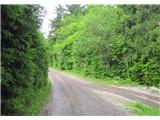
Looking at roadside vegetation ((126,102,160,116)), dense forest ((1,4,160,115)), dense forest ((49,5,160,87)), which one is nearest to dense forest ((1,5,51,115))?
dense forest ((1,4,160,115))

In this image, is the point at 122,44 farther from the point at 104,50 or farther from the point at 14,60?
the point at 14,60

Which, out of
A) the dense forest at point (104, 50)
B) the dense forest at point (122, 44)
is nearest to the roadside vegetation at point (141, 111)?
the dense forest at point (104, 50)

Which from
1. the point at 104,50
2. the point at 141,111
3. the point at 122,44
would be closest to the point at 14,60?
the point at 141,111

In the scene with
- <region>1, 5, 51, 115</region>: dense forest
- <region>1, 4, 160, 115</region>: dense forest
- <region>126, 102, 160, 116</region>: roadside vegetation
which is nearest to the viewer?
<region>1, 5, 51, 115</region>: dense forest

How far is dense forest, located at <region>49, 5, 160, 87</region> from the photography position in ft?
88.7

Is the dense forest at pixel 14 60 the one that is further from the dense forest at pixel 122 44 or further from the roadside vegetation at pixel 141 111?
the dense forest at pixel 122 44

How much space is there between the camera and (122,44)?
101 ft

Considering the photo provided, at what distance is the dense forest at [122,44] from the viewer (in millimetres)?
27047

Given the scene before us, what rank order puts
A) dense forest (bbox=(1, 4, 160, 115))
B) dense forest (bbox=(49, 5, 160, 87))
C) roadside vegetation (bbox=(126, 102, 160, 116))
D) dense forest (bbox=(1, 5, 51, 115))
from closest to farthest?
dense forest (bbox=(1, 5, 51, 115)) → dense forest (bbox=(1, 4, 160, 115)) → roadside vegetation (bbox=(126, 102, 160, 116)) → dense forest (bbox=(49, 5, 160, 87))

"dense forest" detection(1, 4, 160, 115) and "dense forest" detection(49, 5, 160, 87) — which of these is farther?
"dense forest" detection(49, 5, 160, 87)

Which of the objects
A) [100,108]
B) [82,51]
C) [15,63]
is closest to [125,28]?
[82,51]

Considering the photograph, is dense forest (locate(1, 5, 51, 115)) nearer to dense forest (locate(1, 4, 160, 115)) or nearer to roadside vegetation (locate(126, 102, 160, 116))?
dense forest (locate(1, 4, 160, 115))

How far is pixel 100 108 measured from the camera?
13312 millimetres

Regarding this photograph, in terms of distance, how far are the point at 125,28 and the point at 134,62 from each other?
2.98 meters
